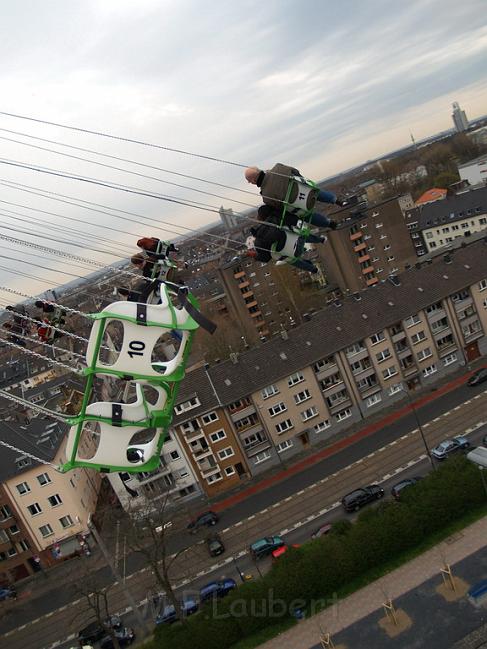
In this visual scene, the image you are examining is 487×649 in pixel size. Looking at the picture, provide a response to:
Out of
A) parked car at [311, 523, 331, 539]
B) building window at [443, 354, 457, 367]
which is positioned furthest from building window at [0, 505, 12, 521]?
building window at [443, 354, 457, 367]

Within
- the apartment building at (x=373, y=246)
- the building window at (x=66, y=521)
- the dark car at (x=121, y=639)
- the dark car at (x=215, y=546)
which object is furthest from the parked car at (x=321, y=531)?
the apartment building at (x=373, y=246)

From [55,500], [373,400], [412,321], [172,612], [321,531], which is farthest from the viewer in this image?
[412,321]

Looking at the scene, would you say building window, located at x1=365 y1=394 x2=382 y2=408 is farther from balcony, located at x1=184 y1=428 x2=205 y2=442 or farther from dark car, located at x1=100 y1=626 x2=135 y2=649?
dark car, located at x1=100 y1=626 x2=135 y2=649

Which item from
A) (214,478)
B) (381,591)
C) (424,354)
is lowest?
(214,478)

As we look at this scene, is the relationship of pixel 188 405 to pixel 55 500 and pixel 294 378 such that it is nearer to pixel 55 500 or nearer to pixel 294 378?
pixel 294 378

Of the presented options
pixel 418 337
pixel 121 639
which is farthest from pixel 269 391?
pixel 121 639

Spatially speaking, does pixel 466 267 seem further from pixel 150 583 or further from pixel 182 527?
pixel 150 583

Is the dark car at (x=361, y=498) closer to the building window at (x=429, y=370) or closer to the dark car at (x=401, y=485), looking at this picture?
the dark car at (x=401, y=485)
